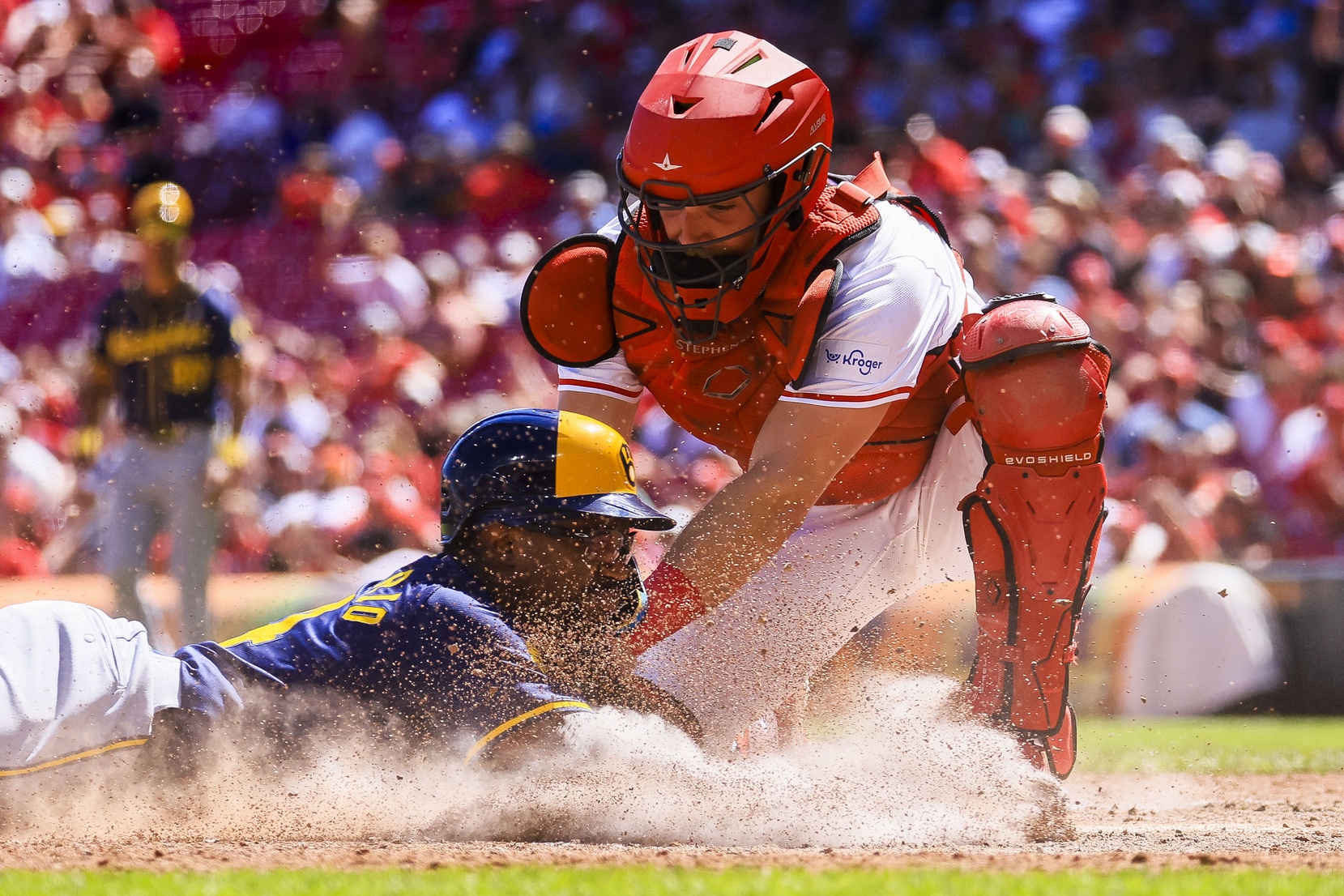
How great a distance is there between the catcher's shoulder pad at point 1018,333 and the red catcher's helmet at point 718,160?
2.16 ft

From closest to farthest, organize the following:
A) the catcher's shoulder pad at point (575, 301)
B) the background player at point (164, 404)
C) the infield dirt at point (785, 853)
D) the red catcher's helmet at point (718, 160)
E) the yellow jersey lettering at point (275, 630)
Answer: the infield dirt at point (785, 853) < the yellow jersey lettering at point (275, 630) < the red catcher's helmet at point (718, 160) < the catcher's shoulder pad at point (575, 301) < the background player at point (164, 404)

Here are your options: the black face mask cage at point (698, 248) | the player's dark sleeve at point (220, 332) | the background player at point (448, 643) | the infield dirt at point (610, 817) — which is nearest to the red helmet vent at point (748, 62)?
the black face mask cage at point (698, 248)

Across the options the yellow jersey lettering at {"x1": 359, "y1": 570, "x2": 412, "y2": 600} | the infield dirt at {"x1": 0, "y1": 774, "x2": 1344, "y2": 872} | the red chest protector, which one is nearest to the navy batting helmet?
the yellow jersey lettering at {"x1": 359, "y1": 570, "x2": 412, "y2": 600}

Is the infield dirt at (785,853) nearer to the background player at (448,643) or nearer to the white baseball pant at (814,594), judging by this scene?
the background player at (448,643)

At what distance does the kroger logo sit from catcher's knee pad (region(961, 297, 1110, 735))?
0.43 m

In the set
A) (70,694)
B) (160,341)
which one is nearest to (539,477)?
A: (70,694)

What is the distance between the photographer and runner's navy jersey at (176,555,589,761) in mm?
3789

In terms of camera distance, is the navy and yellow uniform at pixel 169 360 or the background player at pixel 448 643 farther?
the navy and yellow uniform at pixel 169 360

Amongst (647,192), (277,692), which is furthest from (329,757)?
(647,192)

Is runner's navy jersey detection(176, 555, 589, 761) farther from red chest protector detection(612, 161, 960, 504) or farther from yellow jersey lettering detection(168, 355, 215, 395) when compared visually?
yellow jersey lettering detection(168, 355, 215, 395)

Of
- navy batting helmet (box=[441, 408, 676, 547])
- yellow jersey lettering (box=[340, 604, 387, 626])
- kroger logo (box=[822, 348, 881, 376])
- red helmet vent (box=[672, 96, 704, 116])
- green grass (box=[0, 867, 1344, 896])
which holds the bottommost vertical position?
green grass (box=[0, 867, 1344, 896])

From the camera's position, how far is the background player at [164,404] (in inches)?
323

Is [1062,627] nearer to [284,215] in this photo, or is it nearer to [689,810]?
[689,810]

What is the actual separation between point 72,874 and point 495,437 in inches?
58.6
